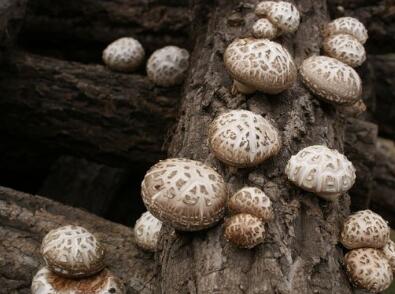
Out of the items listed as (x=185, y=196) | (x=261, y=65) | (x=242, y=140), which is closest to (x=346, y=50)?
(x=261, y=65)

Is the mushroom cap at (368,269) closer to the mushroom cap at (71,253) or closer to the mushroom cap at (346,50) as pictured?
the mushroom cap at (71,253)

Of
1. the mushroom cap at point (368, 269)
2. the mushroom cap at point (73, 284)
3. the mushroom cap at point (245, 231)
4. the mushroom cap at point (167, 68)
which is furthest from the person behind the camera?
the mushroom cap at point (167, 68)

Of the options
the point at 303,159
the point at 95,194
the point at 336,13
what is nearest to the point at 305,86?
the point at 303,159

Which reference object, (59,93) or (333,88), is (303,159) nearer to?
A: (333,88)

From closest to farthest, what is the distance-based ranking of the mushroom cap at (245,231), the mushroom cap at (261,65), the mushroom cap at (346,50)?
1. the mushroom cap at (245,231)
2. the mushroom cap at (261,65)
3. the mushroom cap at (346,50)

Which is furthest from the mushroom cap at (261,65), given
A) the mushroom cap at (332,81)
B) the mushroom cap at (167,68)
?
the mushroom cap at (167,68)

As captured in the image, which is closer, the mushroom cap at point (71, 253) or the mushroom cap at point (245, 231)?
the mushroom cap at point (245, 231)
